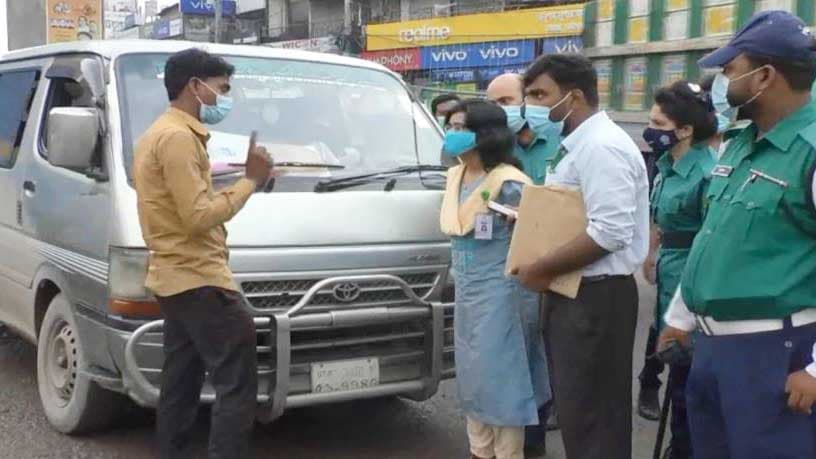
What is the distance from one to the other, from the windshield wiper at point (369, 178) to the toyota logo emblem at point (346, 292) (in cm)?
49

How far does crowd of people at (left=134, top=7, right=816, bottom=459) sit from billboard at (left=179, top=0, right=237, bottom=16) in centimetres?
4299

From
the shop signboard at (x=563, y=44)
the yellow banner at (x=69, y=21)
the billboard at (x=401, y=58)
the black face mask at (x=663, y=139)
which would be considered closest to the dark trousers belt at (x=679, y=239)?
the black face mask at (x=663, y=139)

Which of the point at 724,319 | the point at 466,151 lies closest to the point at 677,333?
the point at 724,319

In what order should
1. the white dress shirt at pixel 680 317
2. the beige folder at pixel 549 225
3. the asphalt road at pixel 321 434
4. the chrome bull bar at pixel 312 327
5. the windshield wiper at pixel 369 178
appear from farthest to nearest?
the asphalt road at pixel 321 434
the windshield wiper at pixel 369 178
the chrome bull bar at pixel 312 327
the beige folder at pixel 549 225
the white dress shirt at pixel 680 317

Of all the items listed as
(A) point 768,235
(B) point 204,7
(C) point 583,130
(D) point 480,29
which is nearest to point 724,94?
(A) point 768,235

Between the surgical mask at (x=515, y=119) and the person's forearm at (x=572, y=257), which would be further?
the surgical mask at (x=515, y=119)

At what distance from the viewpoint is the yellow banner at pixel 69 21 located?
1224 centimetres

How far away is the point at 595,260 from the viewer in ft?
11.1

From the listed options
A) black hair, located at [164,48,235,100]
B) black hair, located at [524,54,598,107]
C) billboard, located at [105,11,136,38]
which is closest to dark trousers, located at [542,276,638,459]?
black hair, located at [524,54,598,107]

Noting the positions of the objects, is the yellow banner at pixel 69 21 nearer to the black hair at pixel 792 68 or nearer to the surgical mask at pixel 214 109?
the surgical mask at pixel 214 109

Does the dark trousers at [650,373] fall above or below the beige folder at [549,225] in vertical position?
below

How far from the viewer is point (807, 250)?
2.61 meters

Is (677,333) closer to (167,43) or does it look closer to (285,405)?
(285,405)

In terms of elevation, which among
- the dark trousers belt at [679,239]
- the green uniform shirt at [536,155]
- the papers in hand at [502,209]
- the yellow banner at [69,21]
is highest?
the yellow banner at [69,21]
